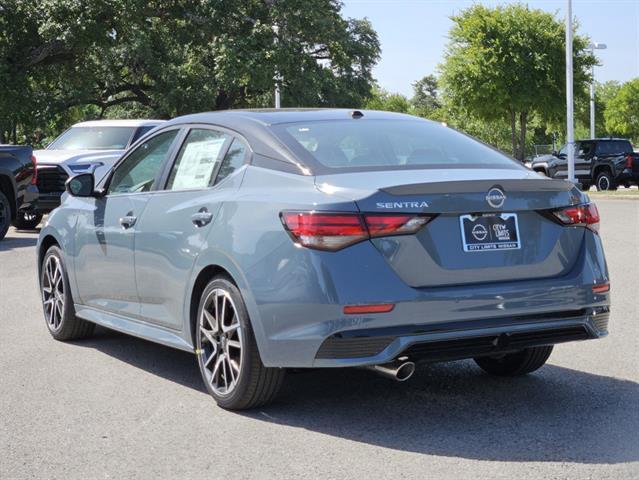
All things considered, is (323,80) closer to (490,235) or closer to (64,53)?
(64,53)

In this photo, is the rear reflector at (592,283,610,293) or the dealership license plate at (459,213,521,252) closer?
the dealership license plate at (459,213,521,252)

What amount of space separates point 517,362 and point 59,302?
349cm

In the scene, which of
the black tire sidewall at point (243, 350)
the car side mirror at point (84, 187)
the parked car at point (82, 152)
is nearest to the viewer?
the black tire sidewall at point (243, 350)

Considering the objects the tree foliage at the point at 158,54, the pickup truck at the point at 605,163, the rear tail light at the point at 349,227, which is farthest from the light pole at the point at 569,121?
the rear tail light at the point at 349,227

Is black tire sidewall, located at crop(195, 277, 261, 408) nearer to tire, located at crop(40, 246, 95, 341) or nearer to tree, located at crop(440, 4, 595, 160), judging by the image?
tire, located at crop(40, 246, 95, 341)

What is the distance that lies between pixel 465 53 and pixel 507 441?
4205cm

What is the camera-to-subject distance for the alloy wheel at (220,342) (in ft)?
18.2

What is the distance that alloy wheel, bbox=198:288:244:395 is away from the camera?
5.56 m

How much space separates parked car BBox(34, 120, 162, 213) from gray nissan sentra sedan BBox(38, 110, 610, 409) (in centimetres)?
1219

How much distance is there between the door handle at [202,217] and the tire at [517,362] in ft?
6.38

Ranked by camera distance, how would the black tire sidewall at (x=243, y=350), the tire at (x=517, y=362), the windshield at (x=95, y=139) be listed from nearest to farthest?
the black tire sidewall at (x=243, y=350) < the tire at (x=517, y=362) < the windshield at (x=95, y=139)

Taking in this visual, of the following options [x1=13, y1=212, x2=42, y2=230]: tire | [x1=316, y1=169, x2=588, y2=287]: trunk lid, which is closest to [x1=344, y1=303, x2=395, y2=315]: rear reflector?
[x1=316, y1=169, x2=588, y2=287]: trunk lid

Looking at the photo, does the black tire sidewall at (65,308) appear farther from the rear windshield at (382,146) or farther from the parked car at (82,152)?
the parked car at (82,152)

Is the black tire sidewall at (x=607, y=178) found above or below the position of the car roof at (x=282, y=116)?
below
